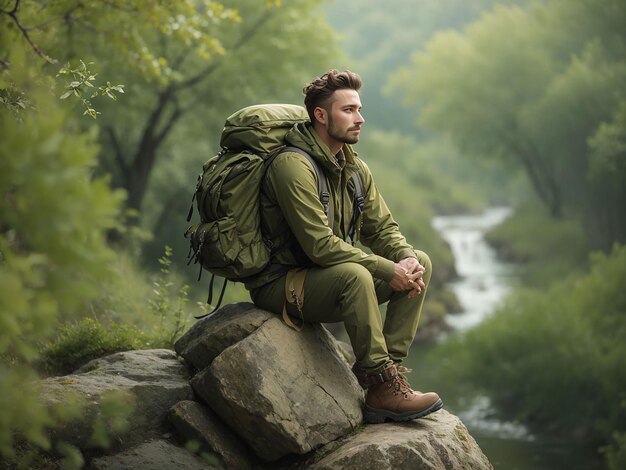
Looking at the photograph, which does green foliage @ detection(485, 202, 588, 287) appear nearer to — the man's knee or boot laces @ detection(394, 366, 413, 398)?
boot laces @ detection(394, 366, 413, 398)

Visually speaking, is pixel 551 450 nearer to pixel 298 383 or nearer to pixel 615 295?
pixel 615 295

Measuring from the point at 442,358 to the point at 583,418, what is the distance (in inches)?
160

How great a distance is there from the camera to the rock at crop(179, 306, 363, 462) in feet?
16.2

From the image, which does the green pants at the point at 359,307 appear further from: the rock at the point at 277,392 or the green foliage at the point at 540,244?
the green foliage at the point at 540,244

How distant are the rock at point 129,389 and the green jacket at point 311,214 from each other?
0.89 metres

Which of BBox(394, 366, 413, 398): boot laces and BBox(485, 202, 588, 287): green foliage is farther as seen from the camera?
BBox(485, 202, 588, 287): green foliage

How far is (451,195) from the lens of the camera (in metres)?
45.1

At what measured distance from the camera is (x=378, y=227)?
571 cm

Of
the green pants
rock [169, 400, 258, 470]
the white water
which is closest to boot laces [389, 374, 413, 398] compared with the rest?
the green pants

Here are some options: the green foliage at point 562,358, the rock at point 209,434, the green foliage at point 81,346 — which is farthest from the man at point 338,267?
the green foliage at point 562,358

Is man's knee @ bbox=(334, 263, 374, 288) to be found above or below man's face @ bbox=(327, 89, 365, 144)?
below

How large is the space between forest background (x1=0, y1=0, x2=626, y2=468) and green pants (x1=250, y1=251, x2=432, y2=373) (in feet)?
4.62

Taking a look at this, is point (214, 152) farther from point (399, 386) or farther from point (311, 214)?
point (399, 386)

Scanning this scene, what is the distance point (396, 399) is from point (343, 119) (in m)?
1.83
